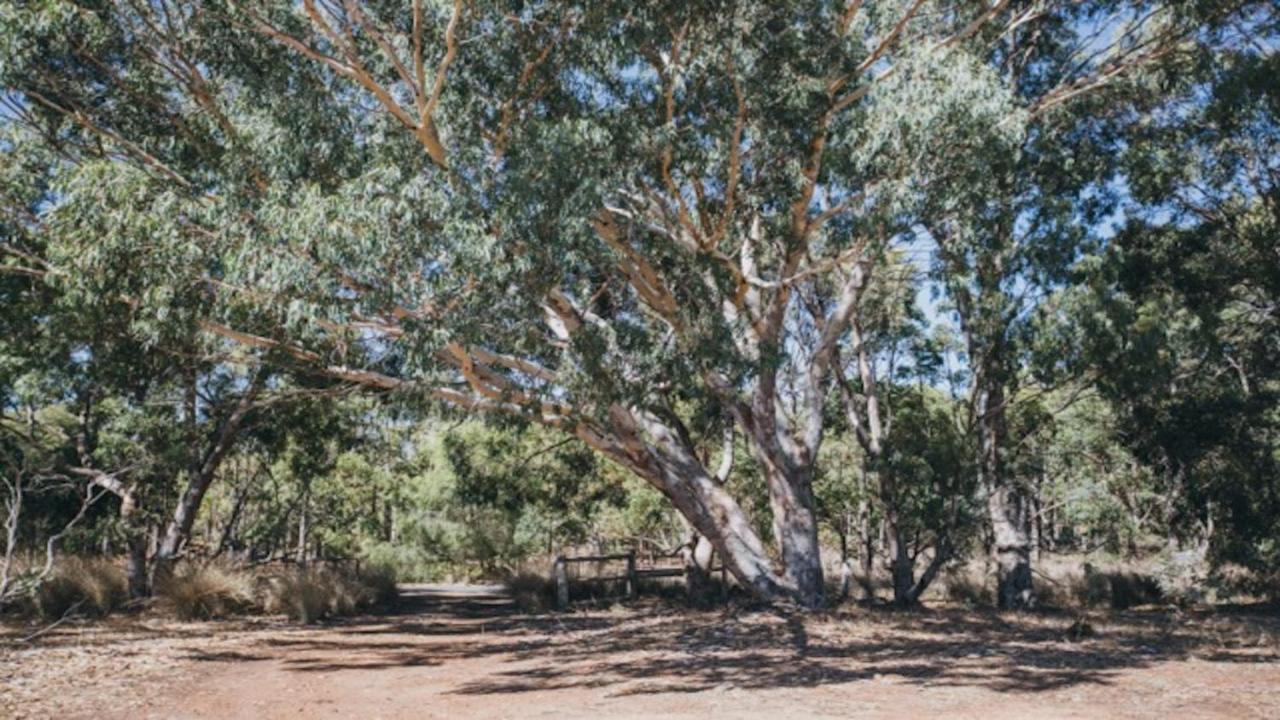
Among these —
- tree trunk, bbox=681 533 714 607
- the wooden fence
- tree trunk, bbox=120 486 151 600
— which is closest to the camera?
tree trunk, bbox=120 486 151 600

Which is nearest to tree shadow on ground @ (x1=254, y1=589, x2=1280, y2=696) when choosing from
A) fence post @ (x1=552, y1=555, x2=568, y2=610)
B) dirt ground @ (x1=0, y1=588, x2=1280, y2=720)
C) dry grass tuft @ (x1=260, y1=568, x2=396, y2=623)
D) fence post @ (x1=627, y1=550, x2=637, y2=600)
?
dirt ground @ (x1=0, y1=588, x2=1280, y2=720)

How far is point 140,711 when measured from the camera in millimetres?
6852

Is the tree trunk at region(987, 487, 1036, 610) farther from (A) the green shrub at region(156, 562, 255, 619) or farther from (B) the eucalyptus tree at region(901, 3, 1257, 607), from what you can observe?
(A) the green shrub at region(156, 562, 255, 619)

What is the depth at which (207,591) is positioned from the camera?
13.9 meters

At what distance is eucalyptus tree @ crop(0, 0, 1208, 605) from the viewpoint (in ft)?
31.0

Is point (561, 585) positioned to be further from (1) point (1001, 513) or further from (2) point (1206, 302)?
(2) point (1206, 302)

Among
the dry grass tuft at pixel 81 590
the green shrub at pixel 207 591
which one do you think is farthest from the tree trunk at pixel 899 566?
the dry grass tuft at pixel 81 590

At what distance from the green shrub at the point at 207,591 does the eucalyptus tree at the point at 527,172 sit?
4.32m

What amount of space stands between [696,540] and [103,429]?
10.3m

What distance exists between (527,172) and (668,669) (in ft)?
16.4

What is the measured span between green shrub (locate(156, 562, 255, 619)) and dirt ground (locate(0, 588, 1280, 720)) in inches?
16.6

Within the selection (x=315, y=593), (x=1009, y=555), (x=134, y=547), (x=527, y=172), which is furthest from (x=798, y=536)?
(x=134, y=547)

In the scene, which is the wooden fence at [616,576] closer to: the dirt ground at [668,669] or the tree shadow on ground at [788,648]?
the tree shadow on ground at [788,648]

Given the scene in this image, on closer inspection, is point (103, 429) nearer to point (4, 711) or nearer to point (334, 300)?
point (334, 300)
